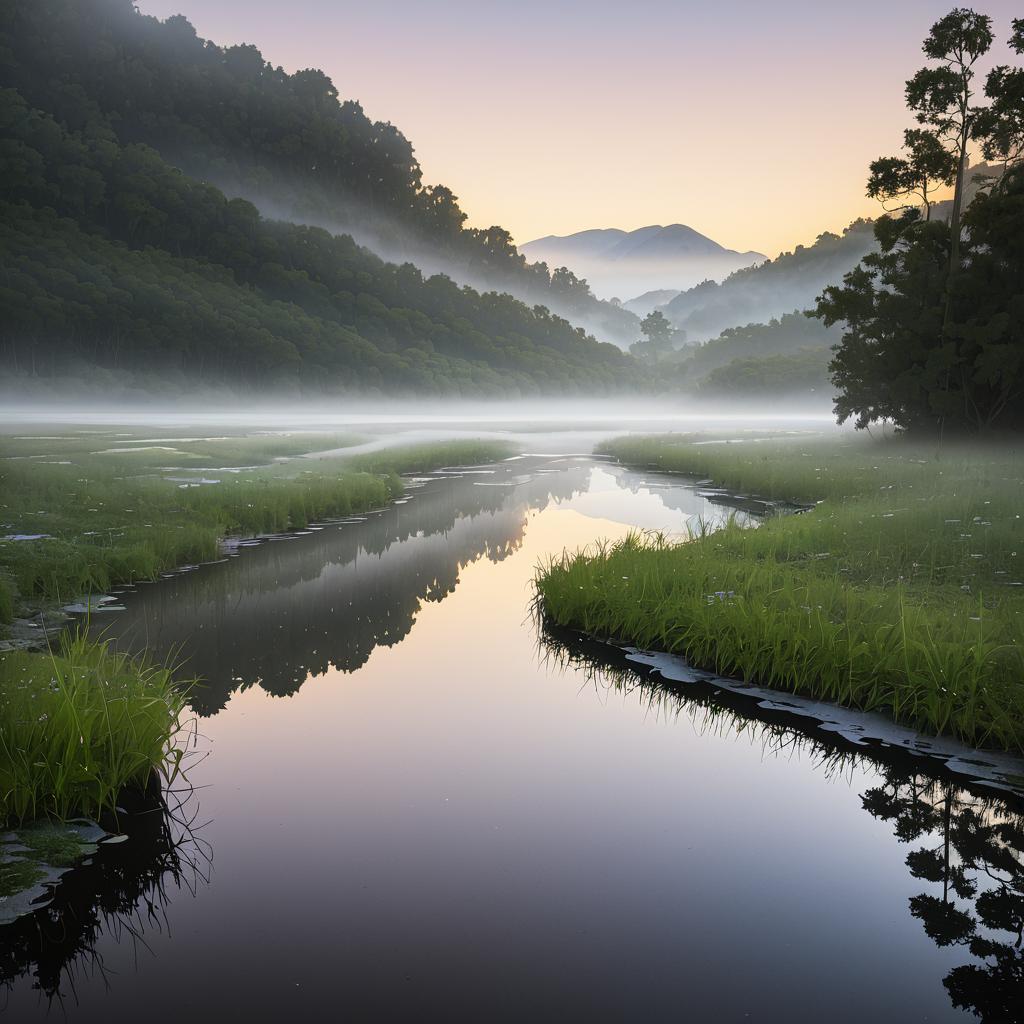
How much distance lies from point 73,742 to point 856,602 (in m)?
10.3

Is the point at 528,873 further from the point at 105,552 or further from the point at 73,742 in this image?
the point at 105,552

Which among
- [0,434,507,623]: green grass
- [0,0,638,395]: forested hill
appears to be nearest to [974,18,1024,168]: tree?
[0,434,507,623]: green grass

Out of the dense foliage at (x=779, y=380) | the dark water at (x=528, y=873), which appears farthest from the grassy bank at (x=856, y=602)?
the dense foliage at (x=779, y=380)

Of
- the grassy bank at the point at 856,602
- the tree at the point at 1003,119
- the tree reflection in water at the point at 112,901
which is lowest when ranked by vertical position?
the tree reflection in water at the point at 112,901

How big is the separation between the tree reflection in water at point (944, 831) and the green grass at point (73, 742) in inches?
242

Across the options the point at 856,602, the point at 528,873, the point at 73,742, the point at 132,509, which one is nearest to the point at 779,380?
the point at 132,509

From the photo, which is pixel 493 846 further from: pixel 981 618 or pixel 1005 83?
pixel 1005 83

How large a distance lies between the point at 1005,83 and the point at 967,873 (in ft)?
118

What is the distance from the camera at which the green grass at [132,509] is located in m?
17.6

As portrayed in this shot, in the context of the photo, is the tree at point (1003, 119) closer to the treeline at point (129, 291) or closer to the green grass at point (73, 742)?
the green grass at point (73, 742)

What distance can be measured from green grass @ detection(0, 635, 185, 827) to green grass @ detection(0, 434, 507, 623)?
7.07m

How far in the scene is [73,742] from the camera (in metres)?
7.63

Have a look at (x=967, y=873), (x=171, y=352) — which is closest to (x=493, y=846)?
(x=967, y=873)

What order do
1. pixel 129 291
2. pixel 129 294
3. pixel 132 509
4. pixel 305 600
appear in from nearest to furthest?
pixel 305 600 < pixel 132 509 < pixel 129 294 < pixel 129 291
